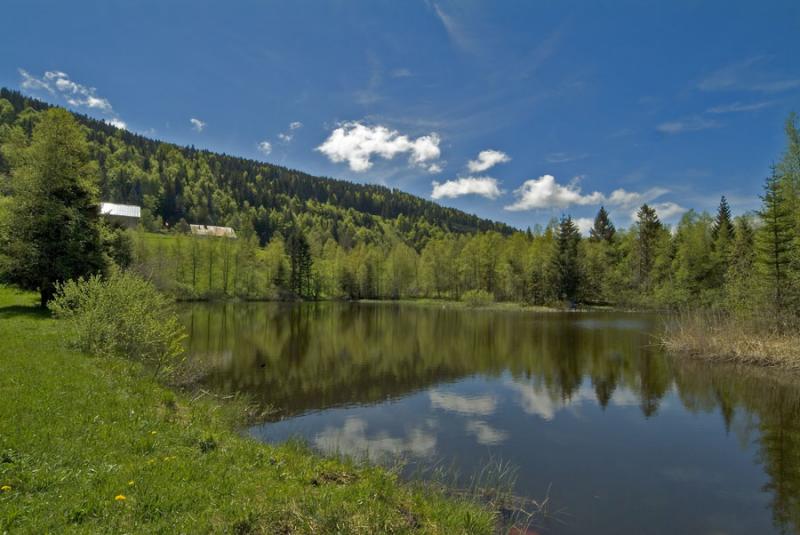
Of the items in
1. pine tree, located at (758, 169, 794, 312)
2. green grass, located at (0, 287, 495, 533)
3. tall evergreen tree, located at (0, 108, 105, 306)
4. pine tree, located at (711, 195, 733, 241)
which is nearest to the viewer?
green grass, located at (0, 287, 495, 533)

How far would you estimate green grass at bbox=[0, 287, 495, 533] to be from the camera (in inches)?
236

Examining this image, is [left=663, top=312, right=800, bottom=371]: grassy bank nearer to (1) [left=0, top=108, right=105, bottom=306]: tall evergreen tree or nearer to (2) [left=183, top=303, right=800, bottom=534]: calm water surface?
(2) [left=183, top=303, right=800, bottom=534]: calm water surface

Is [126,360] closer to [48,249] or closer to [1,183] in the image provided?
[48,249]

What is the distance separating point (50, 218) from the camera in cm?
2753

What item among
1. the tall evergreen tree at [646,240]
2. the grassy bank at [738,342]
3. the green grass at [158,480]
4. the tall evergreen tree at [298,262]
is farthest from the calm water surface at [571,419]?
the tall evergreen tree at [298,262]

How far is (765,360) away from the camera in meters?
26.2

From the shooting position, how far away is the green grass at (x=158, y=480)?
5.99 metres

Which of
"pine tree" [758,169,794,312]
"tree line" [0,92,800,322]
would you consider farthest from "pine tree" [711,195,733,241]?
"pine tree" [758,169,794,312]

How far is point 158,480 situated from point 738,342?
1270 inches

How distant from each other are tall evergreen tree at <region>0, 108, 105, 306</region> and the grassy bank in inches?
1561

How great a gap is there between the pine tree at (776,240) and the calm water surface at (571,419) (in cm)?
898

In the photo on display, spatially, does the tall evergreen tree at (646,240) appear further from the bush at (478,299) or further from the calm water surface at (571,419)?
the calm water surface at (571,419)

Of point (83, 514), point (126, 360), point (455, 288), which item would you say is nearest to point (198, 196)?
point (455, 288)

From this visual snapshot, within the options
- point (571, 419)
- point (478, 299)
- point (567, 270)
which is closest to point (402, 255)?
point (478, 299)
